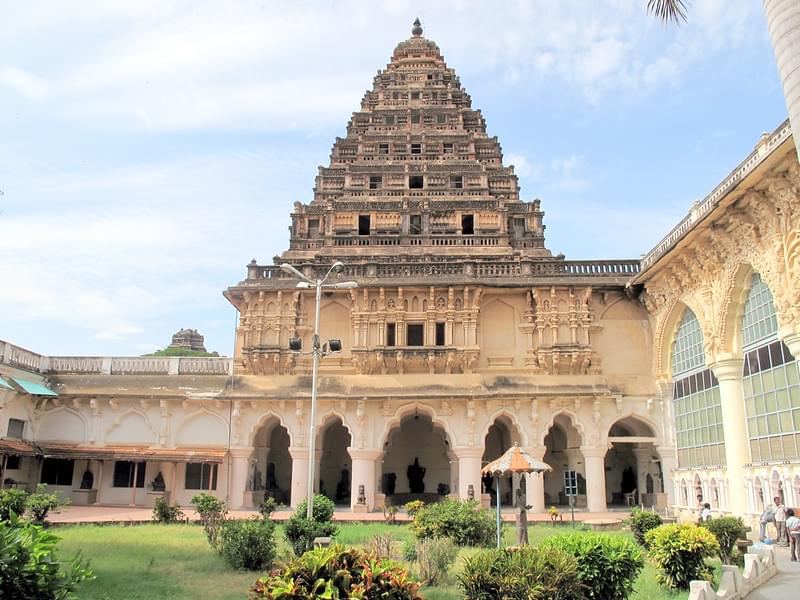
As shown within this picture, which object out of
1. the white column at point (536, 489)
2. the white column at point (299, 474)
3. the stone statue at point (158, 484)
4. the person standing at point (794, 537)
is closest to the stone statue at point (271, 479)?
the white column at point (299, 474)

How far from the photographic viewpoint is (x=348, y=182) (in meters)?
35.4

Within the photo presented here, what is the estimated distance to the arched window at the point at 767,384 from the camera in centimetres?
1708

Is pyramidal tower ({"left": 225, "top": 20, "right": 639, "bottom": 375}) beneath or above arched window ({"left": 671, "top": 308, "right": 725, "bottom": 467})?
above

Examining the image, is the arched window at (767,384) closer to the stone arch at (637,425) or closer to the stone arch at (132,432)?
the stone arch at (637,425)

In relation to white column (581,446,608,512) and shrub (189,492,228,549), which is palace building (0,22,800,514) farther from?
shrub (189,492,228,549)

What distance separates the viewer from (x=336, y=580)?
6.36m

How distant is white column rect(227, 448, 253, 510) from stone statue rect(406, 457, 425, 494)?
802 centimetres

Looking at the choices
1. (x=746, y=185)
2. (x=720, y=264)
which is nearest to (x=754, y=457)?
(x=720, y=264)

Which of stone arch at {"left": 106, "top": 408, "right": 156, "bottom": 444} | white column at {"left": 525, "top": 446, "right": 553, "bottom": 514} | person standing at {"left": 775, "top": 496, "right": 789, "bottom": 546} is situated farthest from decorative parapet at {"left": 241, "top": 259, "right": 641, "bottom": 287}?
person standing at {"left": 775, "top": 496, "right": 789, "bottom": 546}

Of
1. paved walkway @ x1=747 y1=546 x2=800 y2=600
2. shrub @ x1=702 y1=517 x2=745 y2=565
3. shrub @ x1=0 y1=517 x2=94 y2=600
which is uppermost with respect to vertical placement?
shrub @ x1=0 y1=517 x2=94 y2=600

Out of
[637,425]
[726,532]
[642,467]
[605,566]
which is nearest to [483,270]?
[637,425]

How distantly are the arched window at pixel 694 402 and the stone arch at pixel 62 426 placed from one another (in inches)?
933

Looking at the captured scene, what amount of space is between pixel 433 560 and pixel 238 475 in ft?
54.9

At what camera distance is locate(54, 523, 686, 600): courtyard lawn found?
1076 centimetres
